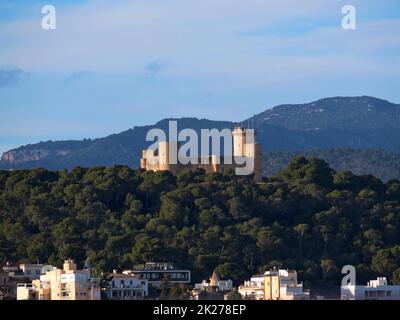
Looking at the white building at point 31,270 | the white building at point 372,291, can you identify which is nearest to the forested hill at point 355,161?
the white building at point 31,270

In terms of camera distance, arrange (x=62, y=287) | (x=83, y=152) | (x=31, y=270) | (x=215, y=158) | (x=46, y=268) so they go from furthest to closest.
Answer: (x=83, y=152), (x=215, y=158), (x=31, y=270), (x=46, y=268), (x=62, y=287)

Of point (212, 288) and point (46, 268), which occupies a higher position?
point (46, 268)

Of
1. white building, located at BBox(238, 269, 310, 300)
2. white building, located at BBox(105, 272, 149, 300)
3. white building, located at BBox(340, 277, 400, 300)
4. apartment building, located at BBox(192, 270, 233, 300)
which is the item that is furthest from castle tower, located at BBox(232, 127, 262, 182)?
white building, located at BBox(105, 272, 149, 300)

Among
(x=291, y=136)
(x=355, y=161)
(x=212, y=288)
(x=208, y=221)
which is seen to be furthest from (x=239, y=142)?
(x=291, y=136)

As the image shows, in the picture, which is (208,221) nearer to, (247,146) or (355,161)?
(247,146)

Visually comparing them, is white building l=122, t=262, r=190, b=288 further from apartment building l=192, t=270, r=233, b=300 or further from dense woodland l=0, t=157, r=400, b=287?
dense woodland l=0, t=157, r=400, b=287
